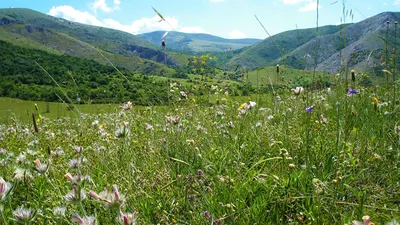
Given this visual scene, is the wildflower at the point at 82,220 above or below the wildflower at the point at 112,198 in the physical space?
below

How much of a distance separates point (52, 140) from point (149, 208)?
322cm

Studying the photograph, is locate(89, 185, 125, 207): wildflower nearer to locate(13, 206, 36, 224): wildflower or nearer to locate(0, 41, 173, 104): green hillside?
locate(13, 206, 36, 224): wildflower

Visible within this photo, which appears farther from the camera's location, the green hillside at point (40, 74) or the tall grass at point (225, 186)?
the green hillside at point (40, 74)

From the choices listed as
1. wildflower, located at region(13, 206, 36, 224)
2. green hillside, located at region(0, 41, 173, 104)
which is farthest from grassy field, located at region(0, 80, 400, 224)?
green hillside, located at region(0, 41, 173, 104)

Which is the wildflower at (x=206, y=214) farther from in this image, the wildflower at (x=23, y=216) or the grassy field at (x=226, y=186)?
the wildflower at (x=23, y=216)

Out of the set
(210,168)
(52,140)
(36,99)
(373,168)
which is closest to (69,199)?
(210,168)

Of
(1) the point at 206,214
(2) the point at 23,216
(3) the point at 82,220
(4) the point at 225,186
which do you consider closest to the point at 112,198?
(3) the point at 82,220

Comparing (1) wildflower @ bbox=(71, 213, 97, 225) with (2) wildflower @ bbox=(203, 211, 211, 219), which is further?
(2) wildflower @ bbox=(203, 211, 211, 219)

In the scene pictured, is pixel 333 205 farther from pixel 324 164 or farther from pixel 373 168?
pixel 373 168

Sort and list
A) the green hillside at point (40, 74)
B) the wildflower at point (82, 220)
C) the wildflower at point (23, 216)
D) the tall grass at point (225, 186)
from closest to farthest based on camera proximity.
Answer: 1. the wildflower at point (82, 220)
2. the wildflower at point (23, 216)
3. the tall grass at point (225, 186)
4. the green hillside at point (40, 74)

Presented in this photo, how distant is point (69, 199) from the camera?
1.49 metres

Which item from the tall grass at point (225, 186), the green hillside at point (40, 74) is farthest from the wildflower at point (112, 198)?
the green hillside at point (40, 74)

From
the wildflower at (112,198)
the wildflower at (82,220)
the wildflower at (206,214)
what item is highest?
the wildflower at (112,198)

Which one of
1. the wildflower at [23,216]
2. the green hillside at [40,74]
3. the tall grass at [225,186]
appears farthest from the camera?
the green hillside at [40,74]
